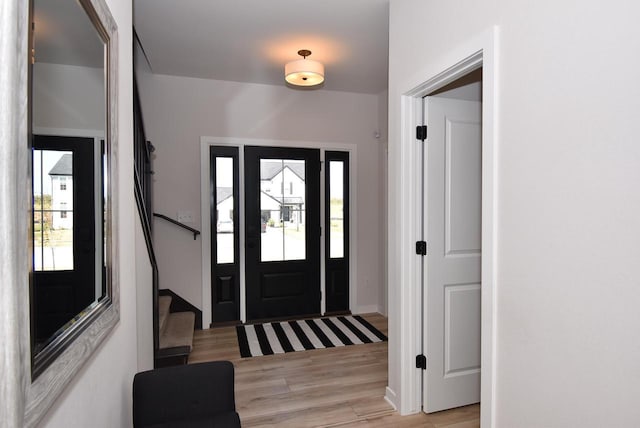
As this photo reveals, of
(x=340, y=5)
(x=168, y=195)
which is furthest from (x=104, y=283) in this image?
(x=168, y=195)

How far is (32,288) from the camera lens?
720mm

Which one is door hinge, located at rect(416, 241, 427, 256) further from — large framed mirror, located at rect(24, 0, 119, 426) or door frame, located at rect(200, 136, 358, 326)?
door frame, located at rect(200, 136, 358, 326)

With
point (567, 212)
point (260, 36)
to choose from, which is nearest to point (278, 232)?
point (260, 36)

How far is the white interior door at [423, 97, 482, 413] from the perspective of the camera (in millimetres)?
2387

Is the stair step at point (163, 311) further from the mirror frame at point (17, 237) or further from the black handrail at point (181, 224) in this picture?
the mirror frame at point (17, 237)

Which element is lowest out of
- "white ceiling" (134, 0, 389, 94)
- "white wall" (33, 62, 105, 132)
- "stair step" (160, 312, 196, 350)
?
"stair step" (160, 312, 196, 350)

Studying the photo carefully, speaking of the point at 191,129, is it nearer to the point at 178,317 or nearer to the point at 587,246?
the point at 178,317

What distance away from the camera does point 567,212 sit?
1259 millimetres

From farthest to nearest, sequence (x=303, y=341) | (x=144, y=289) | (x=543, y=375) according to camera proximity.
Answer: (x=303, y=341), (x=144, y=289), (x=543, y=375)

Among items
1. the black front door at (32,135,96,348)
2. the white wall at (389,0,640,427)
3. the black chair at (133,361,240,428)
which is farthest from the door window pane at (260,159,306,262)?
the black front door at (32,135,96,348)

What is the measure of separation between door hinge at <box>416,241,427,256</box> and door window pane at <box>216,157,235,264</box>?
8.22 ft

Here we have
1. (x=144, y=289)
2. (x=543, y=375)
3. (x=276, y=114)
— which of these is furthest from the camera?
(x=276, y=114)

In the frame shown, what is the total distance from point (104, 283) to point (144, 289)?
1.04 meters

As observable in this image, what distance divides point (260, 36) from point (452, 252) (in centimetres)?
235
